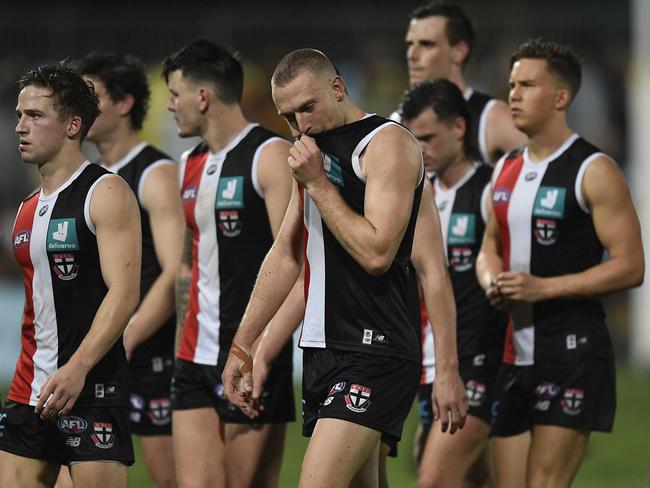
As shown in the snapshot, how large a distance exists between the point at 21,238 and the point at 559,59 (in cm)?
322

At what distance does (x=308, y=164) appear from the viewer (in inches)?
239

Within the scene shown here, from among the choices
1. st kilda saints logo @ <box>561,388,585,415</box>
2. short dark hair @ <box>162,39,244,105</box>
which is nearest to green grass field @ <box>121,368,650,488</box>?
st kilda saints logo @ <box>561,388,585,415</box>

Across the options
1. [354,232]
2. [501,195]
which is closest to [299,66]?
[354,232]

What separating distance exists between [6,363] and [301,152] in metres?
10.2

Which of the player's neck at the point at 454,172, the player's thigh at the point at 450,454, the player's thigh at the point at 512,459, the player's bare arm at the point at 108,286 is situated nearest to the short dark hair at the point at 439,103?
the player's neck at the point at 454,172

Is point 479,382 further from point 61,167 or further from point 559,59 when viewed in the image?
point 61,167

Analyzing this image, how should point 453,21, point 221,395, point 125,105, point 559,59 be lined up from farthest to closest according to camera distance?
point 453,21, point 125,105, point 559,59, point 221,395

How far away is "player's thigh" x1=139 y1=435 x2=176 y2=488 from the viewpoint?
8516mm

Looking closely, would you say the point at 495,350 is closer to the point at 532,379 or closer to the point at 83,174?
the point at 532,379

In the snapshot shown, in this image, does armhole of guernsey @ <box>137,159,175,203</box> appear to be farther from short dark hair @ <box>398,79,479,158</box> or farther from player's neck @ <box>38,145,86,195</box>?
player's neck @ <box>38,145,86,195</box>

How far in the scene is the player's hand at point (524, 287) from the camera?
749 centimetres

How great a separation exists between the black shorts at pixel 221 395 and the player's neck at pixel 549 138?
188 centimetres

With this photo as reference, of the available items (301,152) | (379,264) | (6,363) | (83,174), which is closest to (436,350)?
(379,264)

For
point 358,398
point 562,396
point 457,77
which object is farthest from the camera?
point 457,77
